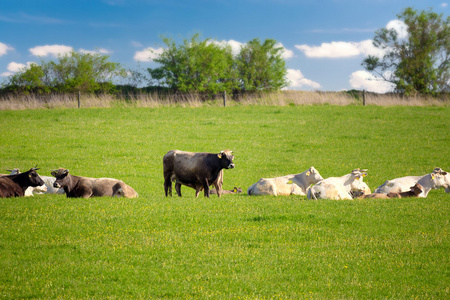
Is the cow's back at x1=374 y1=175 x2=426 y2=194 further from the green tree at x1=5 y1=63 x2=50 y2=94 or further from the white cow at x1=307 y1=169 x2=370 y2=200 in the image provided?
the green tree at x1=5 y1=63 x2=50 y2=94

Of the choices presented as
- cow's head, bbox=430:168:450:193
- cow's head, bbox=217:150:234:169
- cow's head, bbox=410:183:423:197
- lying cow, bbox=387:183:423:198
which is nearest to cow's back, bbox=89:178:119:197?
cow's head, bbox=217:150:234:169

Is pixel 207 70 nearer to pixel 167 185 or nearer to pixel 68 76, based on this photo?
pixel 68 76

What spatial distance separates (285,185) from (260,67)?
199 ft

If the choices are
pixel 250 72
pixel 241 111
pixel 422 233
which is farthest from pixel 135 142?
pixel 250 72

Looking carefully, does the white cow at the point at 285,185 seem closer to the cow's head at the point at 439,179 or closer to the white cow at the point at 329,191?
the white cow at the point at 329,191

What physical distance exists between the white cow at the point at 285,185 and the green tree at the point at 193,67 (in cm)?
5320

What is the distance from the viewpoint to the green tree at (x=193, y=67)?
7200 cm

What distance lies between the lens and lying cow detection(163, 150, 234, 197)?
1789 cm

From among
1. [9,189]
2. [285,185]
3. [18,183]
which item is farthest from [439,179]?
[9,189]

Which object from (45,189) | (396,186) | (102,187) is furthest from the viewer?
(45,189)

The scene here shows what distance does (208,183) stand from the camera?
18016 millimetres

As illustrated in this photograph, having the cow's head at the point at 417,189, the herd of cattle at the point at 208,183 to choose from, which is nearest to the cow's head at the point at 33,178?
the herd of cattle at the point at 208,183

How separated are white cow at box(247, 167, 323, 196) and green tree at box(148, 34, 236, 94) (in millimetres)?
53195

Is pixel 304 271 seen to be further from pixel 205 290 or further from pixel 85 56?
pixel 85 56
